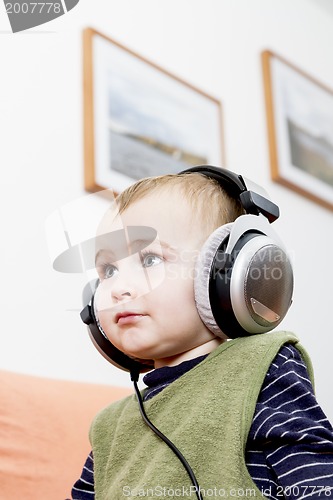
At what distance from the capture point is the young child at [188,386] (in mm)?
805

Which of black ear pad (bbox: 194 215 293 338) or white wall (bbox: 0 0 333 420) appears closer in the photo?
black ear pad (bbox: 194 215 293 338)

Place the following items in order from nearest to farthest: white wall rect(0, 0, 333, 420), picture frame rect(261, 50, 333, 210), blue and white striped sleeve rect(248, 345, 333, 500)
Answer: blue and white striped sleeve rect(248, 345, 333, 500)
white wall rect(0, 0, 333, 420)
picture frame rect(261, 50, 333, 210)

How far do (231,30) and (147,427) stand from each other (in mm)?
2019

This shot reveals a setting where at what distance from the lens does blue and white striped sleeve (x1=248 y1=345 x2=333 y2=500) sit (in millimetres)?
753

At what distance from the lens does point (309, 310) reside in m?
2.36

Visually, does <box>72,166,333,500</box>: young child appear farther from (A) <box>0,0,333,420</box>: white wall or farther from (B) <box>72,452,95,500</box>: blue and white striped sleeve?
(A) <box>0,0,333,420</box>: white wall

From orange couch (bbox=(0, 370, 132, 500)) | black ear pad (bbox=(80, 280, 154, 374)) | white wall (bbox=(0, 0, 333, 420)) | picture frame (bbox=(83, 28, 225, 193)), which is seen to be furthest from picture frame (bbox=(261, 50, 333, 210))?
black ear pad (bbox=(80, 280, 154, 374))

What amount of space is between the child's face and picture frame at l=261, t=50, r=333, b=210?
5.10 ft

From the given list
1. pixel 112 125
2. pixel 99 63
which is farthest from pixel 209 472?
pixel 99 63

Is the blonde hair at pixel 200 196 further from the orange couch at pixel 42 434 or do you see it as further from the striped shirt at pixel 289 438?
the orange couch at pixel 42 434

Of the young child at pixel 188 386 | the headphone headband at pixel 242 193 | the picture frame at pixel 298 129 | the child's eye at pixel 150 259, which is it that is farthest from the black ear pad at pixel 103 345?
the picture frame at pixel 298 129

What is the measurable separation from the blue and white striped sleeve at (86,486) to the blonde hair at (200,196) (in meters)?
0.40

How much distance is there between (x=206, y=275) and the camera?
36.3 inches

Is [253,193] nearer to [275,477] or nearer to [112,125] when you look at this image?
[275,477]
